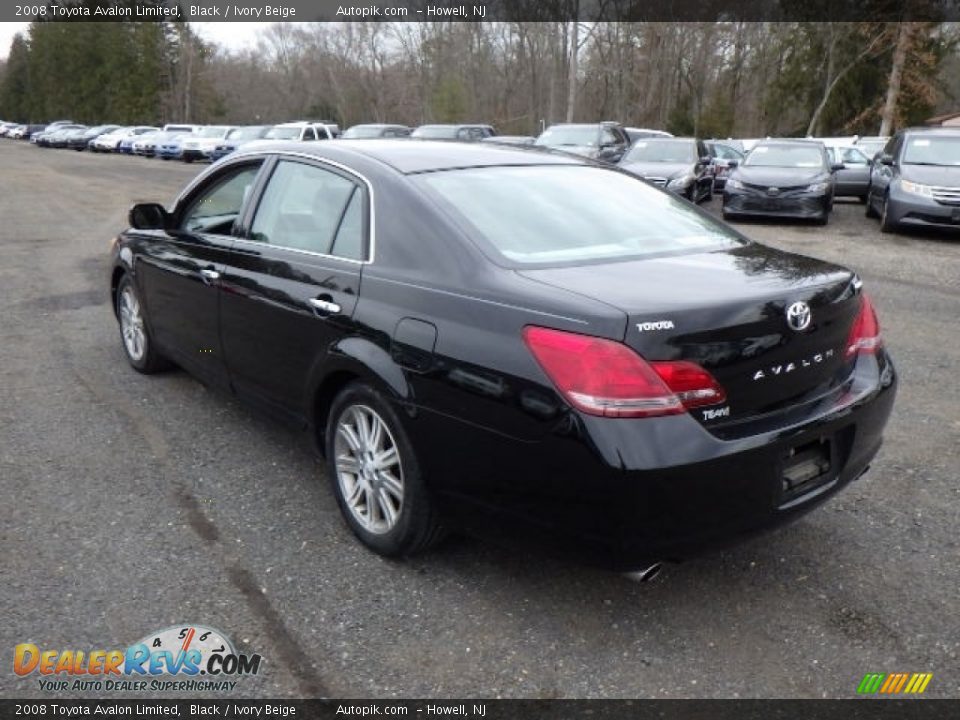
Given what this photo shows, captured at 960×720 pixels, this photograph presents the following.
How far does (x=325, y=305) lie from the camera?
3.47 metres

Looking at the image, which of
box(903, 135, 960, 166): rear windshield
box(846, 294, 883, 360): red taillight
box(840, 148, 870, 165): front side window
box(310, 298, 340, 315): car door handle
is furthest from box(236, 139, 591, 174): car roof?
box(840, 148, 870, 165): front side window

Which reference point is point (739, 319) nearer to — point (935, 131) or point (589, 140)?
point (935, 131)

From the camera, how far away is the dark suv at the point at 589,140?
18494 mm

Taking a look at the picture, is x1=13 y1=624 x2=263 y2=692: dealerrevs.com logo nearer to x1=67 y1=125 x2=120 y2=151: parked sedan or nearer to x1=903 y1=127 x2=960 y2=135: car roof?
x1=903 y1=127 x2=960 y2=135: car roof

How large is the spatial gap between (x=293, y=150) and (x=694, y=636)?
9.31 feet

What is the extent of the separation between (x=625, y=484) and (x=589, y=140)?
56.9 feet

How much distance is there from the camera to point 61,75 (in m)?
83.2

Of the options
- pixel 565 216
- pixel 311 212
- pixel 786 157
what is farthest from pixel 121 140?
pixel 565 216

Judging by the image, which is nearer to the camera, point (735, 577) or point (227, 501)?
point (735, 577)

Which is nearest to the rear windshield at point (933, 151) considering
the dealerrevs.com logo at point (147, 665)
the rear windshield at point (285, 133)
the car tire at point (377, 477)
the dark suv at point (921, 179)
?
the dark suv at point (921, 179)

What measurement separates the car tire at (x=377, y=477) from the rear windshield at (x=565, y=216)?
0.78 m

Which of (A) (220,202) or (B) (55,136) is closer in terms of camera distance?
(A) (220,202)
